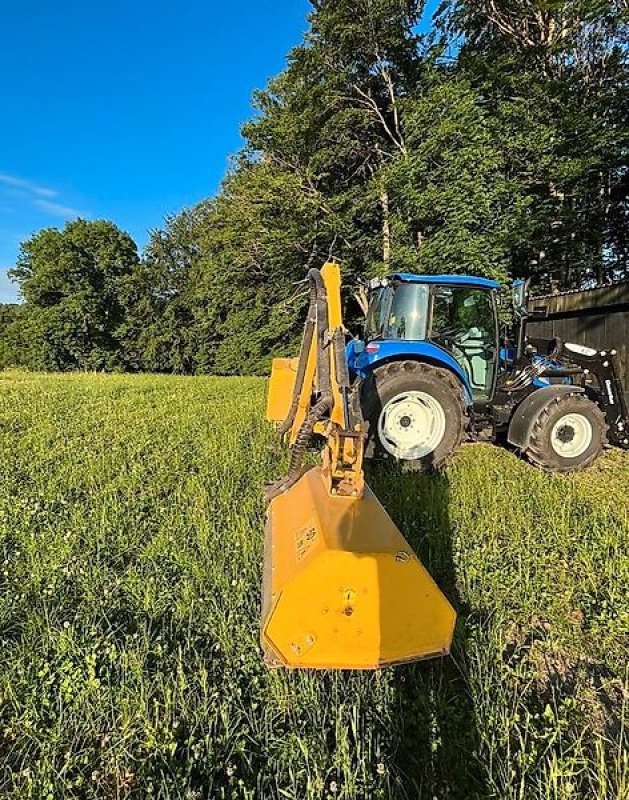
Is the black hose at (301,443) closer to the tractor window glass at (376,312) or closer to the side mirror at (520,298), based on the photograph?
the tractor window glass at (376,312)

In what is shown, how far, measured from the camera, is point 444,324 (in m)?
6.07

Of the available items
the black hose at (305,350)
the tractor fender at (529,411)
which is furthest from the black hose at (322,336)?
the tractor fender at (529,411)

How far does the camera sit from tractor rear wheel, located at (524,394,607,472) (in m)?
5.75

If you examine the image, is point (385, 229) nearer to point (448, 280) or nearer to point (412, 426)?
point (448, 280)

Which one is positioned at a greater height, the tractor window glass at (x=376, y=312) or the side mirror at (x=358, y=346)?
the tractor window glass at (x=376, y=312)

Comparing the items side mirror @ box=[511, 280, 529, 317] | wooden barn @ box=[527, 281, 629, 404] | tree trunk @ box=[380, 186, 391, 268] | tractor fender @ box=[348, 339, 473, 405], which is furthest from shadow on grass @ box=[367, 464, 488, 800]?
tree trunk @ box=[380, 186, 391, 268]

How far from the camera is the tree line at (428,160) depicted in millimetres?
14227

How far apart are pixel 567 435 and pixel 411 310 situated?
7.01ft

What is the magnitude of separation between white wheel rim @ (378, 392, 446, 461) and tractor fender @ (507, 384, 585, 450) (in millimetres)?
851

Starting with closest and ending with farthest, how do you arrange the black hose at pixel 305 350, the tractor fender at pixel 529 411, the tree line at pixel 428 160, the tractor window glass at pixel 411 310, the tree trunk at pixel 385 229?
the black hose at pixel 305 350 → the tractor fender at pixel 529 411 → the tractor window glass at pixel 411 310 → the tree line at pixel 428 160 → the tree trunk at pixel 385 229

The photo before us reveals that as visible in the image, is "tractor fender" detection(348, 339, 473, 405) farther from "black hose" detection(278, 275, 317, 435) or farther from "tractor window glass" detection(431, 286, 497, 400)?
"black hose" detection(278, 275, 317, 435)

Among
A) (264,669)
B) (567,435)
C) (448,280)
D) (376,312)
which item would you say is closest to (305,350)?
(264,669)

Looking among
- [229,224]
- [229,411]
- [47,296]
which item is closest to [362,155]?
[229,224]

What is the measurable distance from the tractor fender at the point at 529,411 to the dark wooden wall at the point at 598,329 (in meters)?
2.20
